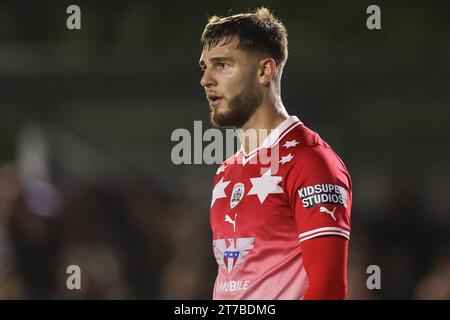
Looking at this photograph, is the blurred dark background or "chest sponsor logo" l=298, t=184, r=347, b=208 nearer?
"chest sponsor logo" l=298, t=184, r=347, b=208

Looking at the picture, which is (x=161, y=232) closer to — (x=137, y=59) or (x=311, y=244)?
(x=137, y=59)

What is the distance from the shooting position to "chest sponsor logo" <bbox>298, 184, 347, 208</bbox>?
3.77m

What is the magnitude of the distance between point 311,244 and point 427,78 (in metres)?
7.14

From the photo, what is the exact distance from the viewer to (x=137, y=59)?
36.7 feet

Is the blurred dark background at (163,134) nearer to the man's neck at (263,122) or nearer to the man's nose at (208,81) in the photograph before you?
the man's neck at (263,122)

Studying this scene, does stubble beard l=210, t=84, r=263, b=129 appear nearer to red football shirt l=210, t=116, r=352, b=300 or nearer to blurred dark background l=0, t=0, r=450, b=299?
red football shirt l=210, t=116, r=352, b=300

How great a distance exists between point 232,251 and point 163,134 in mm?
7519

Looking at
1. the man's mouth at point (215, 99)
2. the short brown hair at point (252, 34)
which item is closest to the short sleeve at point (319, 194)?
the man's mouth at point (215, 99)

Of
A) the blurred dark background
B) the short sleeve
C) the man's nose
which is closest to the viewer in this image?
the short sleeve

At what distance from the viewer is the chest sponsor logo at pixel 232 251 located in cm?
409

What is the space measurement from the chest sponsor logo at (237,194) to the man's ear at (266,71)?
0.51 metres

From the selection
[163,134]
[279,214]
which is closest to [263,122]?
[279,214]

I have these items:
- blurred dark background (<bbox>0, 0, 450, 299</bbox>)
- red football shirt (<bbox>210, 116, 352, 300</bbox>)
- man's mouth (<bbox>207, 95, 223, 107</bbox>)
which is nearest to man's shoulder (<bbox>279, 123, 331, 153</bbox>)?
red football shirt (<bbox>210, 116, 352, 300</bbox>)
